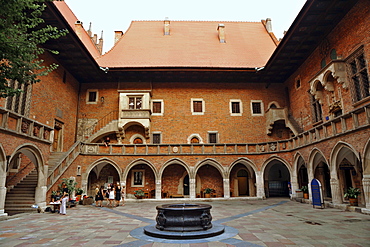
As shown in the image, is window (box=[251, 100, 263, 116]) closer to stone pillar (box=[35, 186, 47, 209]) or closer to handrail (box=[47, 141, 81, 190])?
handrail (box=[47, 141, 81, 190])

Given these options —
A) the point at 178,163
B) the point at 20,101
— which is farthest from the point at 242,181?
the point at 20,101

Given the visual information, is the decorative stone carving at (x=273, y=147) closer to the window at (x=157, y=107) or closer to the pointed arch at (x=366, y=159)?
the pointed arch at (x=366, y=159)

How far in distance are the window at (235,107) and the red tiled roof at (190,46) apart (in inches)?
128

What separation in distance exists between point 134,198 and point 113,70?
1088cm

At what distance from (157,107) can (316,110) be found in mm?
13055

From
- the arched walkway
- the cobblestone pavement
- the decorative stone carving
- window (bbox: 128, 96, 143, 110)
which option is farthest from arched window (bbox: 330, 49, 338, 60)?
window (bbox: 128, 96, 143, 110)

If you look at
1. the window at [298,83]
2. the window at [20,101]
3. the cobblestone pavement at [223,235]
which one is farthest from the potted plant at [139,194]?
the window at [298,83]

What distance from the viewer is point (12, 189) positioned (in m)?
14.3

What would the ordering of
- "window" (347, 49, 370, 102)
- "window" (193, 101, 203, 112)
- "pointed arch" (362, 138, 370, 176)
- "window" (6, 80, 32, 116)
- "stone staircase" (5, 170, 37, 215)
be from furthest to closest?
"window" (193, 101, 203, 112) → "window" (6, 80, 32, 116) → "window" (347, 49, 370, 102) → "stone staircase" (5, 170, 37, 215) → "pointed arch" (362, 138, 370, 176)

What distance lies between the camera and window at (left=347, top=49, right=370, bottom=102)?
549 inches

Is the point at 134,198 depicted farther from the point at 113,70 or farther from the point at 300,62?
the point at 300,62

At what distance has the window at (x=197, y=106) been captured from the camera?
2362 centimetres

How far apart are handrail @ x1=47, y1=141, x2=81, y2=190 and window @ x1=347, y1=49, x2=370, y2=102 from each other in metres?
17.7

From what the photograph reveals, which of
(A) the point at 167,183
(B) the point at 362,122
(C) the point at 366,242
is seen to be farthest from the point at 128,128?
(C) the point at 366,242
